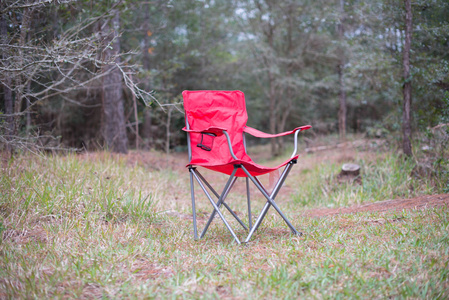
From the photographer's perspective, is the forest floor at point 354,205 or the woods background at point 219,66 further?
the woods background at point 219,66

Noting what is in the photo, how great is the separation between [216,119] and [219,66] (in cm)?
928

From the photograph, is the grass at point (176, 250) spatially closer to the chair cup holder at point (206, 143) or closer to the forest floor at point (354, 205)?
the forest floor at point (354, 205)

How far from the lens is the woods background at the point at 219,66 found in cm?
372

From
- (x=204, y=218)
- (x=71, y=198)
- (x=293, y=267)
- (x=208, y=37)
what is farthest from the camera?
(x=208, y=37)

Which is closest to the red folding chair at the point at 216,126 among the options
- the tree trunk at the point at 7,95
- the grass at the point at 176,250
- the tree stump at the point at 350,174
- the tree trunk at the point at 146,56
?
the grass at the point at 176,250

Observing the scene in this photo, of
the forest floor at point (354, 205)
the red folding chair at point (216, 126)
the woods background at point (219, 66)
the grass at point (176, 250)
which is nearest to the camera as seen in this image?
the grass at point (176, 250)

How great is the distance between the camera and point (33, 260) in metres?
1.76

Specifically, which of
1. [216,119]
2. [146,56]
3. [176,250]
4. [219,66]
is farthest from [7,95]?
[219,66]

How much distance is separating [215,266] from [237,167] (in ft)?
2.17

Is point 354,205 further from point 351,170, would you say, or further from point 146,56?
point 146,56

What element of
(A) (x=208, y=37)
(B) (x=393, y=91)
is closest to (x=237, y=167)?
(B) (x=393, y=91)

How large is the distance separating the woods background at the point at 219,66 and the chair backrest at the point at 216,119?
59 cm

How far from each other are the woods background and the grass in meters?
0.89

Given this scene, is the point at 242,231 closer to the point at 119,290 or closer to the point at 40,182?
the point at 119,290
